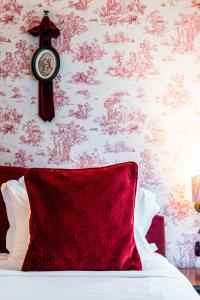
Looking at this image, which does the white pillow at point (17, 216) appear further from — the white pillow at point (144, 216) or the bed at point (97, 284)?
the white pillow at point (144, 216)

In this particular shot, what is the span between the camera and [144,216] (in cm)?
244

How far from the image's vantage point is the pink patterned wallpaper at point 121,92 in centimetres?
269

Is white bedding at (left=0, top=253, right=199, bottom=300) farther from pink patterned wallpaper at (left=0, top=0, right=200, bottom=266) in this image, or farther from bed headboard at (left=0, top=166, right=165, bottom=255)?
pink patterned wallpaper at (left=0, top=0, right=200, bottom=266)

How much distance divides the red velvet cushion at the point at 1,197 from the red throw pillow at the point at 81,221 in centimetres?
38

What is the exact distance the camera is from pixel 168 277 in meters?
1.94

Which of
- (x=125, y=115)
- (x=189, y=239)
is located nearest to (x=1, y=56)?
(x=125, y=115)

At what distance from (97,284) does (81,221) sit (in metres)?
0.31

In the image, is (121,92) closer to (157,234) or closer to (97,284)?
(157,234)

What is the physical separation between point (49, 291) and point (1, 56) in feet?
4.95

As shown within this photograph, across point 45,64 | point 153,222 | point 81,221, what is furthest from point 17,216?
point 45,64

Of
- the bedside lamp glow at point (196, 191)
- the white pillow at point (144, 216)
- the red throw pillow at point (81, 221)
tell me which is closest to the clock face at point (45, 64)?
the red throw pillow at point (81, 221)

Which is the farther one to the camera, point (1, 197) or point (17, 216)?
point (1, 197)

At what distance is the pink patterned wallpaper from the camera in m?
2.69

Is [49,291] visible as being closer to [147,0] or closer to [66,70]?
[66,70]
